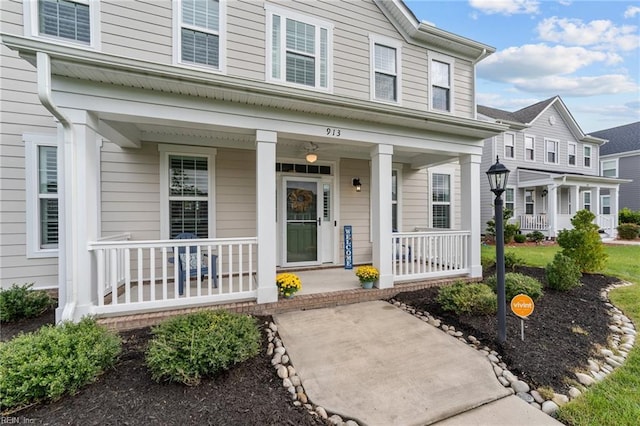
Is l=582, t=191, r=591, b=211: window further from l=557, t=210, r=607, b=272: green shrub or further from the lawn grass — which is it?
the lawn grass

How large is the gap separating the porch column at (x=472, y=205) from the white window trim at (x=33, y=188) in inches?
272

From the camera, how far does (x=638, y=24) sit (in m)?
6.72

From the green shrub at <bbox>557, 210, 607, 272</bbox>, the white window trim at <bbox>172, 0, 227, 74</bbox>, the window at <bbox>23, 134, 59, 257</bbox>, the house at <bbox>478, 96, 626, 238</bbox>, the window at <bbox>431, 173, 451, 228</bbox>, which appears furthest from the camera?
the house at <bbox>478, 96, 626, 238</bbox>

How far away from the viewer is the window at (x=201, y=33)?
4641mm

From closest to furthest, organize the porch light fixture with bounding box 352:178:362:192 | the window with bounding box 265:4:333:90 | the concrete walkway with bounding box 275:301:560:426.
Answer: the concrete walkway with bounding box 275:301:560:426 → the window with bounding box 265:4:333:90 → the porch light fixture with bounding box 352:178:362:192

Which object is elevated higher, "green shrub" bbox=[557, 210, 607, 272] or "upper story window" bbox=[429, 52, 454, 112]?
"upper story window" bbox=[429, 52, 454, 112]

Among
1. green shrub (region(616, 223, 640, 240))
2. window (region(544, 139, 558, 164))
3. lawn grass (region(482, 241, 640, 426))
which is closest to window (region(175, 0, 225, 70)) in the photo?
lawn grass (region(482, 241, 640, 426))

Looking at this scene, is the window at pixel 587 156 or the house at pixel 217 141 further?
the window at pixel 587 156

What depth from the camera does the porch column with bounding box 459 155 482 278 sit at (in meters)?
5.07

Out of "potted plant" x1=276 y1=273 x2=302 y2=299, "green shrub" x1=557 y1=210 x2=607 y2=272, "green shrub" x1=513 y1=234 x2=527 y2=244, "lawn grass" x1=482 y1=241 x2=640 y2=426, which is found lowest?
"lawn grass" x1=482 y1=241 x2=640 y2=426

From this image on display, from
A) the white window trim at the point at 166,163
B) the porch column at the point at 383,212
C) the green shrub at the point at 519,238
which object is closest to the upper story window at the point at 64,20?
the white window trim at the point at 166,163

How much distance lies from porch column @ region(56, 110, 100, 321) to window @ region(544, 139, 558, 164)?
1924 centimetres

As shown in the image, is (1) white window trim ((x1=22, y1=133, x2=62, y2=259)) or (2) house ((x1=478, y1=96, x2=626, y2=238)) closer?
(1) white window trim ((x1=22, y1=133, x2=62, y2=259))

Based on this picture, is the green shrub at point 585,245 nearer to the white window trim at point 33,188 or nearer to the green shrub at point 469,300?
the green shrub at point 469,300
